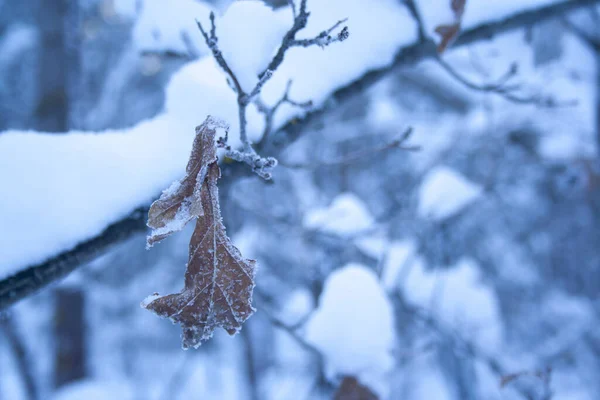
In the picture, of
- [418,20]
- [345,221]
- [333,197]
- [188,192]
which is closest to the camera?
[188,192]

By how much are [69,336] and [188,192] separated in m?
3.12

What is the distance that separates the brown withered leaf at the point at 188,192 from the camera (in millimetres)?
530

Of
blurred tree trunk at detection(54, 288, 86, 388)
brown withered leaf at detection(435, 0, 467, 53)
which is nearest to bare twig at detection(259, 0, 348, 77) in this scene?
brown withered leaf at detection(435, 0, 467, 53)

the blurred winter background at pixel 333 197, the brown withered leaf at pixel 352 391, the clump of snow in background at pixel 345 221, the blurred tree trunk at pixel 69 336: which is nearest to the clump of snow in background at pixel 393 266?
the blurred winter background at pixel 333 197

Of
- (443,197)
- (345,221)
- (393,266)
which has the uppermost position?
(345,221)

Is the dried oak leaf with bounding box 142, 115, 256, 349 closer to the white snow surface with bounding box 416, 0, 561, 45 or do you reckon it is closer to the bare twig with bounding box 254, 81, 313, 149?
the bare twig with bounding box 254, 81, 313, 149

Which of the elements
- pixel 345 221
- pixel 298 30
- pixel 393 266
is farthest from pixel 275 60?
pixel 393 266

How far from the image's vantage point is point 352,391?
1.15 metres

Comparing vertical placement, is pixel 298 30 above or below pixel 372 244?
above

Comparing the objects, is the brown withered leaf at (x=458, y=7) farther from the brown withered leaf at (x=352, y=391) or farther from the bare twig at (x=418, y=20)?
the brown withered leaf at (x=352, y=391)

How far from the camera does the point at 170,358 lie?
20.8 ft

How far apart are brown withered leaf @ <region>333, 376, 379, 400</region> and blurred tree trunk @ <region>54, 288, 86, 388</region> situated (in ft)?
8.42

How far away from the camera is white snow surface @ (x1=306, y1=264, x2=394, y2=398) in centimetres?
118

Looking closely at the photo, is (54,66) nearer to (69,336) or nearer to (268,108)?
(69,336)
